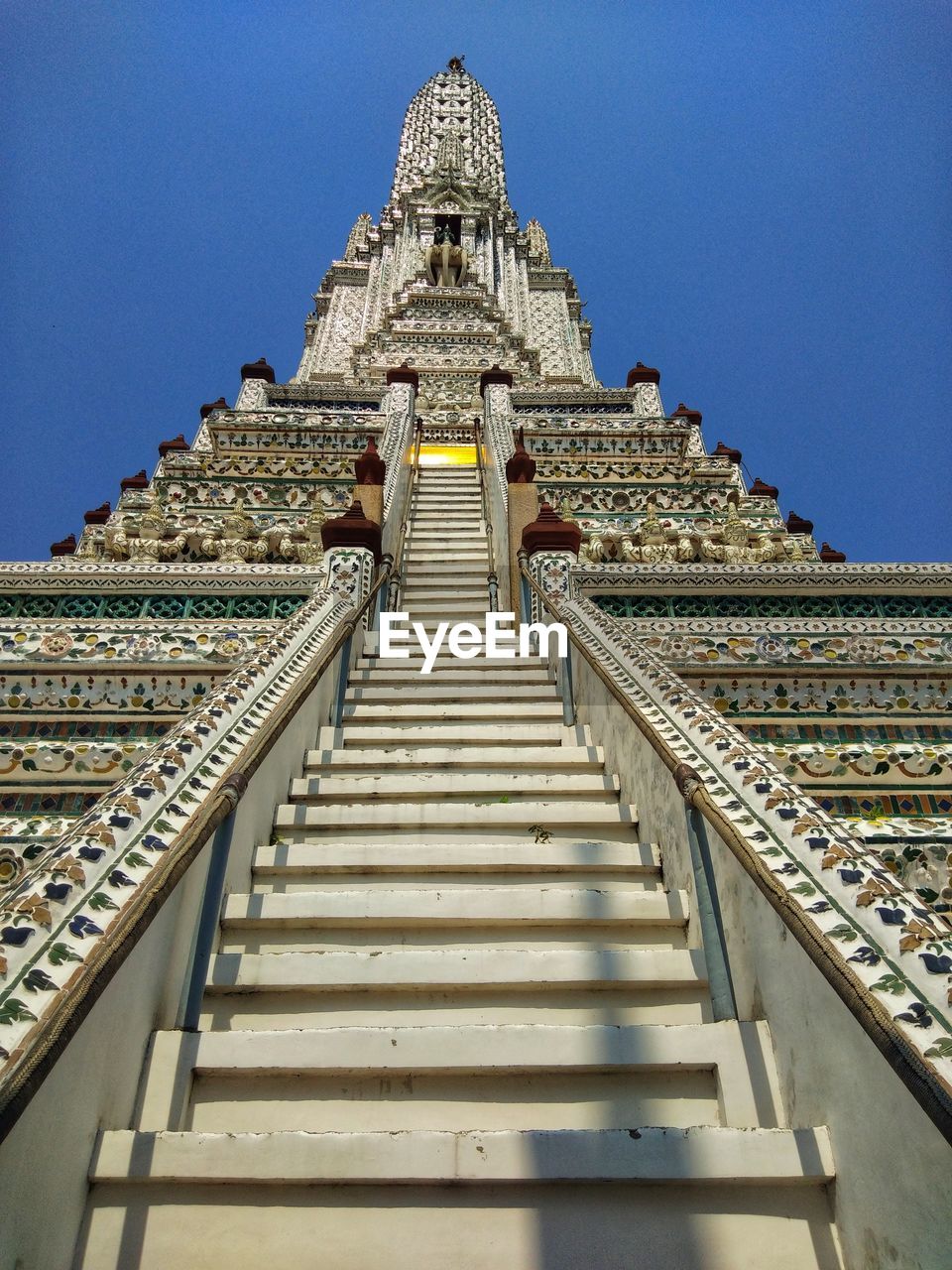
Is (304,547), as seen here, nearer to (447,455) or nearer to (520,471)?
(520,471)

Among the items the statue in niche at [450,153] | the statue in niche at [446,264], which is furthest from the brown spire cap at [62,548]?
the statue in niche at [450,153]

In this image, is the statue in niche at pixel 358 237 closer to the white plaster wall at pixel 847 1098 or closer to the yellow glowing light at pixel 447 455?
Answer: the yellow glowing light at pixel 447 455

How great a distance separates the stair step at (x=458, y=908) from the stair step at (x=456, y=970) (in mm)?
185

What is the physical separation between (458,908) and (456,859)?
1.01ft

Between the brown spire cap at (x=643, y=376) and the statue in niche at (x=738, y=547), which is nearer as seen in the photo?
the statue in niche at (x=738, y=547)

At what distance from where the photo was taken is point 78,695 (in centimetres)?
441

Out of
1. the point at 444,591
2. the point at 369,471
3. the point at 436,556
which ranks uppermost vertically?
the point at 369,471

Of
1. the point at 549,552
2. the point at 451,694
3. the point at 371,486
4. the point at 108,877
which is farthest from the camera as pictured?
the point at 371,486

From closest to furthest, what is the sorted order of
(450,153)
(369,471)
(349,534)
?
(349,534) → (369,471) → (450,153)

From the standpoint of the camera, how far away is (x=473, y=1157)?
1.80 metres

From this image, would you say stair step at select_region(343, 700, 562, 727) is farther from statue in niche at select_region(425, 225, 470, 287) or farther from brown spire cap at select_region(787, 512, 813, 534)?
statue in niche at select_region(425, 225, 470, 287)

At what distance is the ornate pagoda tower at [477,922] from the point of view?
5.47ft

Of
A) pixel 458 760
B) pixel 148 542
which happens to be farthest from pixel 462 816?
pixel 148 542

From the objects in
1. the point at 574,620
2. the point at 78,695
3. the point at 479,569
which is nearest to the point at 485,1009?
the point at 574,620
